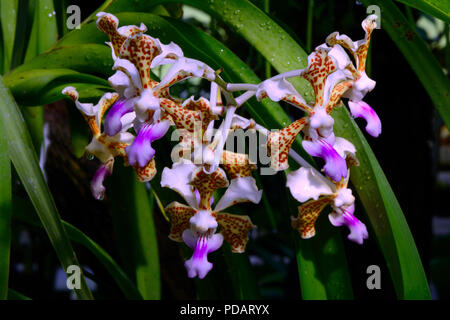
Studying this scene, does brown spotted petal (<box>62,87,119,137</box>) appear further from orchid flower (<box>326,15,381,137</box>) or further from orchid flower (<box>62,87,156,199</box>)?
orchid flower (<box>326,15,381,137</box>)

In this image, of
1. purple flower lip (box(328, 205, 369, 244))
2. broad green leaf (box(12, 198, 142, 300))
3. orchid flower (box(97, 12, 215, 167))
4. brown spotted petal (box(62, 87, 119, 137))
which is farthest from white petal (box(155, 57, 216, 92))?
broad green leaf (box(12, 198, 142, 300))

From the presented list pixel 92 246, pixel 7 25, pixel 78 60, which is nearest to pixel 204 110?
pixel 78 60

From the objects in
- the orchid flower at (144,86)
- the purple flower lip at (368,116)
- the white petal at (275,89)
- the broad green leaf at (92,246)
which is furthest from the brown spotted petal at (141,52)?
the broad green leaf at (92,246)

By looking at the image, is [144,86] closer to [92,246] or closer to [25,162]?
[25,162]
